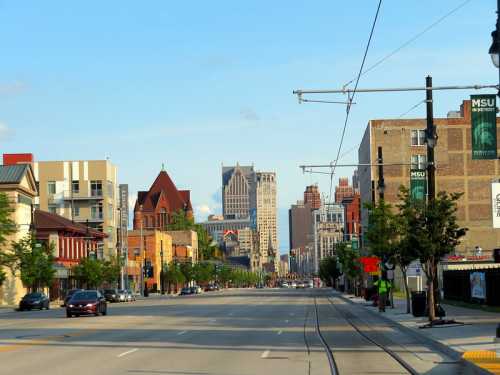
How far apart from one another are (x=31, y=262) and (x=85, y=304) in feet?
107

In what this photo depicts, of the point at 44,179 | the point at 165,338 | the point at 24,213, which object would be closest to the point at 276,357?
the point at 165,338

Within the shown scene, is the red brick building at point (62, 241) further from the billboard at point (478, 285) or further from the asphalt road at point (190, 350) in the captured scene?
the asphalt road at point (190, 350)

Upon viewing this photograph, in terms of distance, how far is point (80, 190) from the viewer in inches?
5098

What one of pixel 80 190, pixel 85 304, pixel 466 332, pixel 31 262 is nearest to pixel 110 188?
pixel 80 190

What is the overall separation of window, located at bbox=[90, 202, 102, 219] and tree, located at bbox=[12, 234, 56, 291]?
44880 millimetres

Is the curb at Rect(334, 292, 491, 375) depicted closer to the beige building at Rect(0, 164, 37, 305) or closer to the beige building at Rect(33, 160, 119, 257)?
the beige building at Rect(0, 164, 37, 305)

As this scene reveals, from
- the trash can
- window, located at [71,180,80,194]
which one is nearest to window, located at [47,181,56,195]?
window, located at [71,180,80,194]

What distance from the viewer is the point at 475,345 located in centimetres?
2330

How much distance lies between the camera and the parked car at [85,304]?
5028cm

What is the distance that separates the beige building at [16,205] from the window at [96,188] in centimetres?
3619

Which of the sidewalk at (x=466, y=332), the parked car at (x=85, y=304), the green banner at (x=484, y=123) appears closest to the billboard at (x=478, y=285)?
the sidewalk at (x=466, y=332)

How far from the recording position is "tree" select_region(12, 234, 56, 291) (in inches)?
3174

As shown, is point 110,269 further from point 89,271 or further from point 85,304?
point 85,304

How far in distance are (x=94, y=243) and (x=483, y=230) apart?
156 feet
